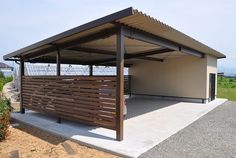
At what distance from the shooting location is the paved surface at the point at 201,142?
4.63 meters

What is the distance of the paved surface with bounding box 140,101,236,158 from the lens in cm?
463

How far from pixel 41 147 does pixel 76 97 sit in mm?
1815

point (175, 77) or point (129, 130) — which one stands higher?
point (175, 77)

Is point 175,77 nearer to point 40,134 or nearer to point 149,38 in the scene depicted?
point 149,38

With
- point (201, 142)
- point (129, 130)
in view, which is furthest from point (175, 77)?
point (201, 142)

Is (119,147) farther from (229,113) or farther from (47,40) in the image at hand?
(229,113)

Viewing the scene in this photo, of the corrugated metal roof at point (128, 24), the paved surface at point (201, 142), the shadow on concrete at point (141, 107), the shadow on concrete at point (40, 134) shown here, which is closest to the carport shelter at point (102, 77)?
the corrugated metal roof at point (128, 24)

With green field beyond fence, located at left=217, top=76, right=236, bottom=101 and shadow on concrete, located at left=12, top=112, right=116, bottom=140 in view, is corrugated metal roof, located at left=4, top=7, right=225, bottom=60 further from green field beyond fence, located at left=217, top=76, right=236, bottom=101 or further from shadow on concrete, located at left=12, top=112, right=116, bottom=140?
green field beyond fence, located at left=217, top=76, right=236, bottom=101

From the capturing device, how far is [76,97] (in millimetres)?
6656

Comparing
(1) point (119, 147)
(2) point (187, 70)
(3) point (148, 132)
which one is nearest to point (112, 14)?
(1) point (119, 147)

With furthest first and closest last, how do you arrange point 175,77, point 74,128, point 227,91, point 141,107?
point 227,91 < point 175,77 < point 141,107 < point 74,128

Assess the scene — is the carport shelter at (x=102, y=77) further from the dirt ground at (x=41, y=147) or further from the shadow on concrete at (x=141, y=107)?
the shadow on concrete at (x=141, y=107)

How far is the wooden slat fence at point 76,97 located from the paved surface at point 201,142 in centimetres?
143

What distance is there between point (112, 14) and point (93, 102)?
2.49m
